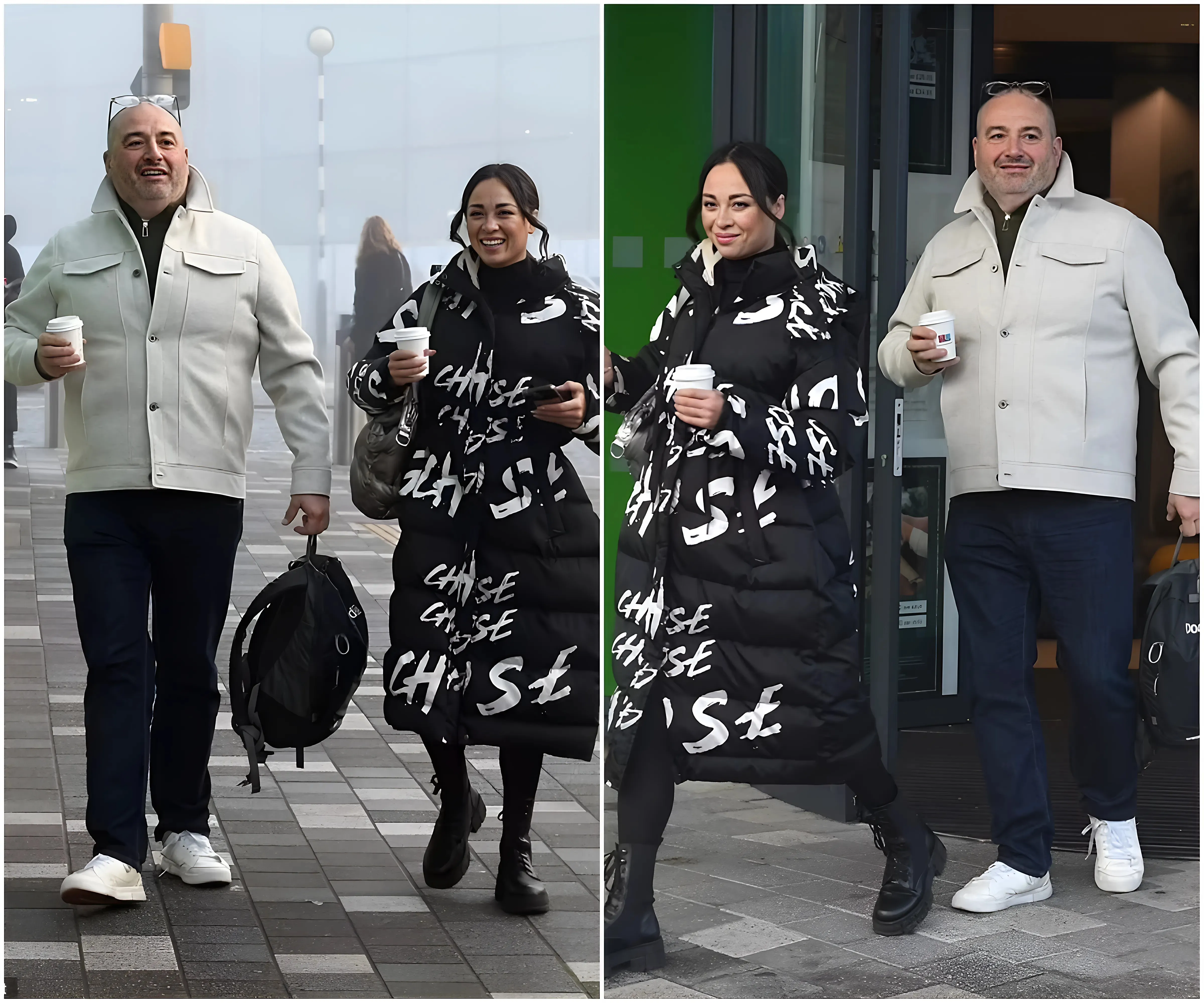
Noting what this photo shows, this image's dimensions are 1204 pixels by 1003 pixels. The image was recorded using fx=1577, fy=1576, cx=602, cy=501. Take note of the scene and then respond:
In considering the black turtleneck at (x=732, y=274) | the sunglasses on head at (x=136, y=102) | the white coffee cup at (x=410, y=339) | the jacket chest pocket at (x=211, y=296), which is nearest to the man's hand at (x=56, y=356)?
the jacket chest pocket at (x=211, y=296)

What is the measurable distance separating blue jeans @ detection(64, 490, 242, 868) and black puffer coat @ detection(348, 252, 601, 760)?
39 cm

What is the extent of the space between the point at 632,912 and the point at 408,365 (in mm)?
1093

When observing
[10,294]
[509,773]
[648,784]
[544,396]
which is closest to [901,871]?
[648,784]

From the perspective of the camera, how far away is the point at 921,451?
3859mm

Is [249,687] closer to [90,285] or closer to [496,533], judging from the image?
[496,533]

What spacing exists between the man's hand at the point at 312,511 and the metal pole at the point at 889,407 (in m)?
1.29

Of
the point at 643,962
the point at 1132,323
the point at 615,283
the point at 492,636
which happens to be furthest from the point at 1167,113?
the point at 643,962

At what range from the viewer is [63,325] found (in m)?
2.81

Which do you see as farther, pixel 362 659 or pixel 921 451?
pixel 921 451

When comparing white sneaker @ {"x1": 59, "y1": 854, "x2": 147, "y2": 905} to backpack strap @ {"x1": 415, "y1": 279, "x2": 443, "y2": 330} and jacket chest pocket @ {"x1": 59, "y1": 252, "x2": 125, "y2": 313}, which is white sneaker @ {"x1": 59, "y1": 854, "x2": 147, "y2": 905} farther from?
backpack strap @ {"x1": 415, "y1": 279, "x2": 443, "y2": 330}

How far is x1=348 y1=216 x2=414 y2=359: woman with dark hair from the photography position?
10.1ft

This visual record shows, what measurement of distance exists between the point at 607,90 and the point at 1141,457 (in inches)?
53.6

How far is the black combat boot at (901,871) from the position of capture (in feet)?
9.84

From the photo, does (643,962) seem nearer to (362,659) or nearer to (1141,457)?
(362,659)
